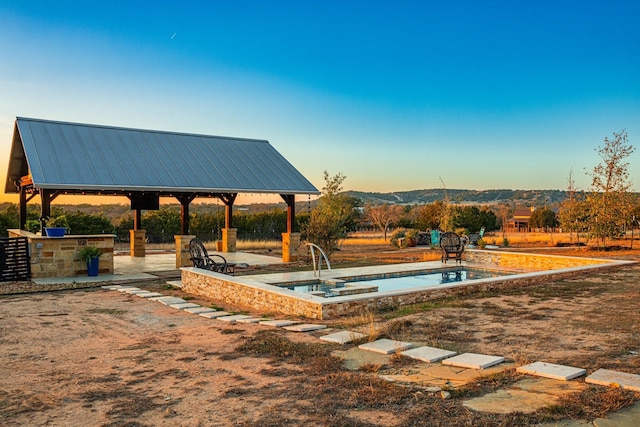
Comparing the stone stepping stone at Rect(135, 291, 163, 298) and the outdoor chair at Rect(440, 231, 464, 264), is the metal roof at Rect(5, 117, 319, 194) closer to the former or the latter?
the stone stepping stone at Rect(135, 291, 163, 298)

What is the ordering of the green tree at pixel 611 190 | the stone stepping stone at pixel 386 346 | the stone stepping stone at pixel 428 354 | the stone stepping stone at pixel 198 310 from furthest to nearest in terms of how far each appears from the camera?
the green tree at pixel 611 190, the stone stepping stone at pixel 198 310, the stone stepping stone at pixel 386 346, the stone stepping stone at pixel 428 354

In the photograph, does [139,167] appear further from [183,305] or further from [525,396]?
[525,396]

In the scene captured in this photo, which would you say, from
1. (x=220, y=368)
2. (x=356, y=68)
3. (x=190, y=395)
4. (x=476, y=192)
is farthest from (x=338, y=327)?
(x=476, y=192)

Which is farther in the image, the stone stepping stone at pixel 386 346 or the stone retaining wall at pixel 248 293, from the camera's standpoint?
the stone retaining wall at pixel 248 293

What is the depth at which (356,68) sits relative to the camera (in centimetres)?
2041

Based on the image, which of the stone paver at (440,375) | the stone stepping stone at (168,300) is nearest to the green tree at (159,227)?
the stone stepping stone at (168,300)

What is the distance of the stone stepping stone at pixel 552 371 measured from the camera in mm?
4336

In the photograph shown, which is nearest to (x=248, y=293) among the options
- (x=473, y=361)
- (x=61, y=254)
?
(x=473, y=361)

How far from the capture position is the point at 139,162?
606 inches

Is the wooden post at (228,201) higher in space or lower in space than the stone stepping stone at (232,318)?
higher

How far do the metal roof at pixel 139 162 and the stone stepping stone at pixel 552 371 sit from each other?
1169cm

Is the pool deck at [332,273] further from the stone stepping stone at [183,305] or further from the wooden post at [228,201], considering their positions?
the wooden post at [228,201]

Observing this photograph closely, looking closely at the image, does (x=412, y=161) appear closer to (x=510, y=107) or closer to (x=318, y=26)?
(x=510, y=107)

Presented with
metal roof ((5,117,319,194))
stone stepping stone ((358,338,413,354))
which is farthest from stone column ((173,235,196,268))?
stone stepping stone ((358,338,413,354))
